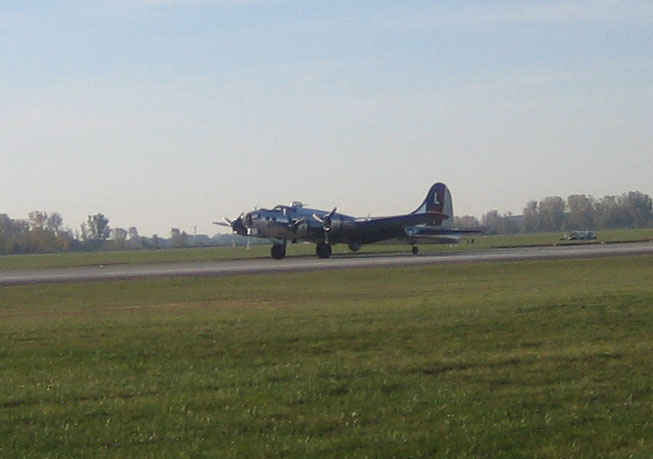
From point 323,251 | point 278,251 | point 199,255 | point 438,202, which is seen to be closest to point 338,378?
point 323,251

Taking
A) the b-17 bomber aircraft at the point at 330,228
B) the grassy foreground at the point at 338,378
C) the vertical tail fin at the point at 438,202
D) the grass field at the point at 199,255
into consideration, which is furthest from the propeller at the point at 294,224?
the grassy foreground at the point at 338,378

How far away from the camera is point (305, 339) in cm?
1803

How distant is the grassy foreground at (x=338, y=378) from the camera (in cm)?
1040

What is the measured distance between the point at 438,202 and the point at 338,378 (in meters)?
62.6

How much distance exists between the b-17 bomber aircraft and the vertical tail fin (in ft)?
6.02

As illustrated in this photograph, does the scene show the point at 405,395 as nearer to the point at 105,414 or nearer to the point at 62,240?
the point at 105,414

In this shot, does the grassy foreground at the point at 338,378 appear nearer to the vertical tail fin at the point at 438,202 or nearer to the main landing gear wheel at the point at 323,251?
the main landing gear wheel at the point at 323,251

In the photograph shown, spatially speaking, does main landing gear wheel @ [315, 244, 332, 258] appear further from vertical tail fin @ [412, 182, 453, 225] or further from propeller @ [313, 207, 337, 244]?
vertical tail fin @ [412, 182, 453, 225]

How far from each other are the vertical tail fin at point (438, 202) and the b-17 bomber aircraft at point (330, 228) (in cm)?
184

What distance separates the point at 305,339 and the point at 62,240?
567 feet

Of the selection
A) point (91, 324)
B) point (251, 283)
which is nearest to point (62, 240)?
point (251, 283)

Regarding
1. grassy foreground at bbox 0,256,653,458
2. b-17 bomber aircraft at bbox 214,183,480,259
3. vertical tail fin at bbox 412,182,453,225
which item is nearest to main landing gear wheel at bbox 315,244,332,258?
b-17 bomber aircraft at bbox 214,183,480,259

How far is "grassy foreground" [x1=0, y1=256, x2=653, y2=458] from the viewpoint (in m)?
10.4

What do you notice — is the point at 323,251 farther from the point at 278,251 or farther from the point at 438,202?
the point at 438,202
